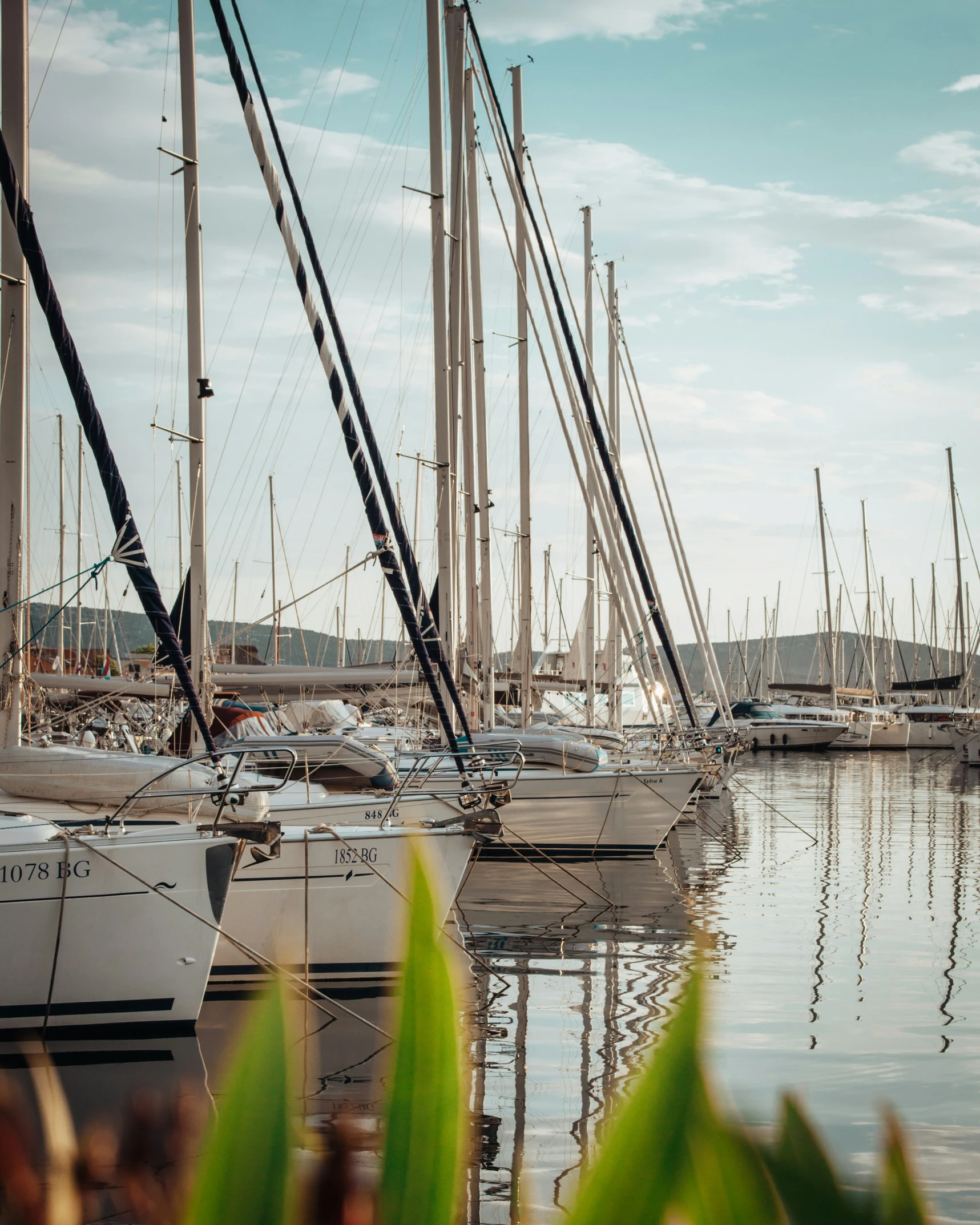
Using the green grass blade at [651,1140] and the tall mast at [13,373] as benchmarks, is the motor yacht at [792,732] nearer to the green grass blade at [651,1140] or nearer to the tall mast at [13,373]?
the tall mast at [13,373]

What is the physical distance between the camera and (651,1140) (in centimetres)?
70

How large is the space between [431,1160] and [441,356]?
19.0 m

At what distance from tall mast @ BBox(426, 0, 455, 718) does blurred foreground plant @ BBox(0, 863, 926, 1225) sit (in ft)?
53.7

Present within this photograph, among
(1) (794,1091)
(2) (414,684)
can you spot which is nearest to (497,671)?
(2) (414,684)

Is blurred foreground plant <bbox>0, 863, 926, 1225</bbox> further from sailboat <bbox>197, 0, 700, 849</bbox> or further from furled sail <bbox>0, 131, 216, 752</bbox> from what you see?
sailboat <bbox>197, 0, 700, 849</bbox>

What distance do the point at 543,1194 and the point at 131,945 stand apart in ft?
12.4

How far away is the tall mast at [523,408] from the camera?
23.4 metres

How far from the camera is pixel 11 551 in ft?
39.9

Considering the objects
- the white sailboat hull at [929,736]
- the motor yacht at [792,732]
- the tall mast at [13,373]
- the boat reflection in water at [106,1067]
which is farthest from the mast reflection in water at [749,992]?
the white sailboat hull at [929,736]

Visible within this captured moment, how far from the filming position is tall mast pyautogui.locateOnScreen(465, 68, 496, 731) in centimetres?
2234

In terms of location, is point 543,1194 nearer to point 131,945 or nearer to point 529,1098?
point 529,1098

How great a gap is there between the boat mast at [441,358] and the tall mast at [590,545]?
14.2ft

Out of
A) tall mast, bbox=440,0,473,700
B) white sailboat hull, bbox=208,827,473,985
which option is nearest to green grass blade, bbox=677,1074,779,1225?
white sailboat hull, bbox=208,827,473,985

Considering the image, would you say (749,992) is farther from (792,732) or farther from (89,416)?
(792,732)
